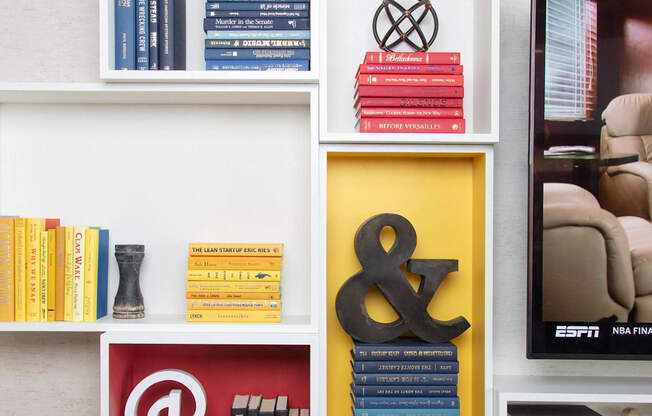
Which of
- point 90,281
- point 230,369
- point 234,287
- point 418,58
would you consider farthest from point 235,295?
point 418,58

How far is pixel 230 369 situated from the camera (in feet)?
4.98

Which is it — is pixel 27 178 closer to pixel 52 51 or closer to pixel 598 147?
pixel 52 51

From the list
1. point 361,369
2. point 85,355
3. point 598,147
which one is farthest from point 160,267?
point 598,147

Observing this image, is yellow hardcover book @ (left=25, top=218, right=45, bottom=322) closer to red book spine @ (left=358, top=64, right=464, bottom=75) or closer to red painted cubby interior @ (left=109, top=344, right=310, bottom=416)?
red painted cubby interior @ (left=109, top=344, right=310, bottom=416)

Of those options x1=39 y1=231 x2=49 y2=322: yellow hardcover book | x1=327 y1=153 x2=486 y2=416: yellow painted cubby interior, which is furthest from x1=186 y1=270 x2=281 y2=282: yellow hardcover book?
x1=39 y1=231 x2=49 y2=322: yellow hardcover book

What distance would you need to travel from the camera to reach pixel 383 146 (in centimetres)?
134

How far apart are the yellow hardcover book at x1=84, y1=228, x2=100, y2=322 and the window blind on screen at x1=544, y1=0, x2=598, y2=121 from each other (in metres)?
1.28

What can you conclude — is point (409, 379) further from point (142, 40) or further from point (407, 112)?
point (142, 40)

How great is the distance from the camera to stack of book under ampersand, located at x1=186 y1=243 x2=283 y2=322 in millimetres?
1370

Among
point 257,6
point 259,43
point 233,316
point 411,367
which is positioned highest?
point 257,6

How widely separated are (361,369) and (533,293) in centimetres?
50

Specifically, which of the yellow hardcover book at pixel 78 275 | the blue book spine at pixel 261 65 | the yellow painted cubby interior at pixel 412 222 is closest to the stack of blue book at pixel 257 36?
the blue book spine at pixel 261 65

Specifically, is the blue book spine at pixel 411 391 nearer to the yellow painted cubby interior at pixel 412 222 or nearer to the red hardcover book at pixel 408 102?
the yellow painted cubby interior at pixel 412 222

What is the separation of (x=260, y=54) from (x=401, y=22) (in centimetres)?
46
